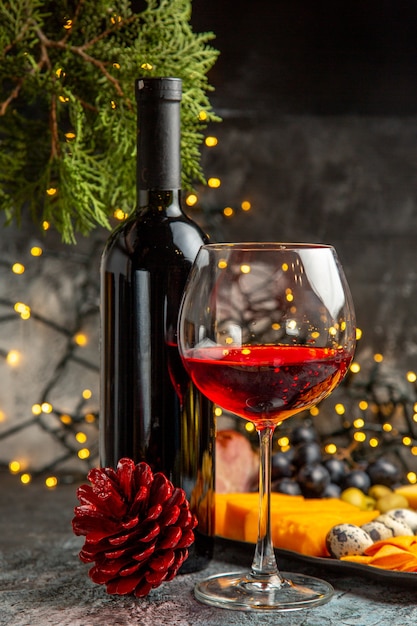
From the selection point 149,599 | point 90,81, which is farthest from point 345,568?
point 90,81

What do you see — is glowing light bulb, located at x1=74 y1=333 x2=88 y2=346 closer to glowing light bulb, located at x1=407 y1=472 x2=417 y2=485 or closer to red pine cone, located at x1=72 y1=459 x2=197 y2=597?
glowing light bulb, located at x1=407 y1=472 x2=417 y2=485

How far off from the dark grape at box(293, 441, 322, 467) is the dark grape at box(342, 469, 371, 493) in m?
0.05

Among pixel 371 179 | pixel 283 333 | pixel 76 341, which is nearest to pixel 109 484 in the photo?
pixel 283 333

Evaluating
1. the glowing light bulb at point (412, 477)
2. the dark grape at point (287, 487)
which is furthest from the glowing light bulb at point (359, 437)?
the dark grape at point (287, 487)

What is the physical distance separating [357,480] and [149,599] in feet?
1.55

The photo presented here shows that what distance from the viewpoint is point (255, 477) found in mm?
1221

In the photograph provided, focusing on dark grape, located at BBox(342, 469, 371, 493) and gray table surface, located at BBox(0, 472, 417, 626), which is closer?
gray table surface, located at BBox(0, 472, 417, 626)

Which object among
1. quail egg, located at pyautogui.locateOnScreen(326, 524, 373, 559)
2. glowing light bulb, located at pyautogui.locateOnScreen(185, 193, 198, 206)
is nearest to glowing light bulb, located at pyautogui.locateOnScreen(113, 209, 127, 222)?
glowing light bulb, located at pyautogui.locateOnScreen(185, 193, 198, 206)

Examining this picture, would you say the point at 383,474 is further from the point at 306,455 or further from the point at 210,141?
the point at 210,141

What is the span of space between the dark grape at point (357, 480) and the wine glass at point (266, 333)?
1.35 ft

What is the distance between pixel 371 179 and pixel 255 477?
56 cm

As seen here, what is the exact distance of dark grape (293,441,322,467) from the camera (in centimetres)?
120

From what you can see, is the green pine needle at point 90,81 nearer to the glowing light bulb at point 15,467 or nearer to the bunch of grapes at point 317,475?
the bunch of grapes at point 317,475

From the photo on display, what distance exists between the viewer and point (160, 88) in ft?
2.83
